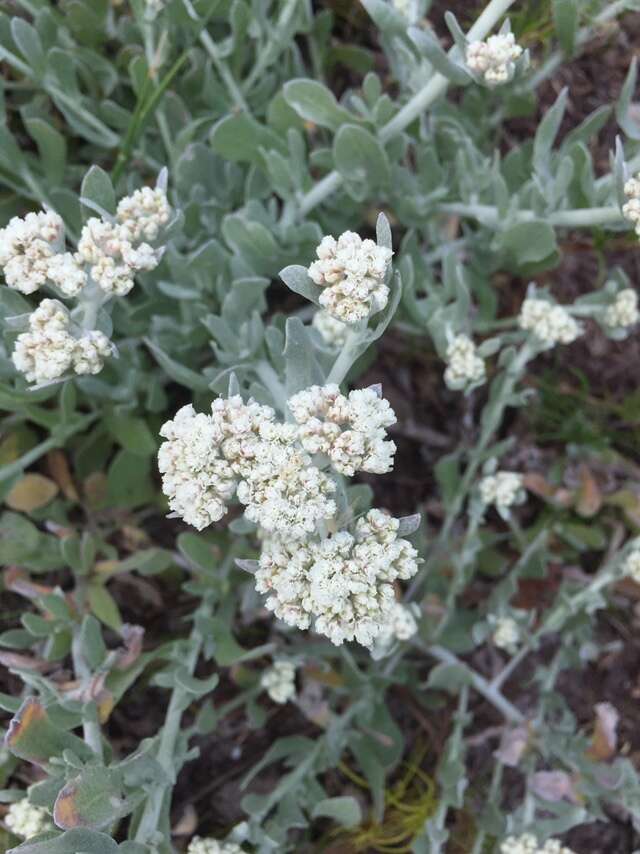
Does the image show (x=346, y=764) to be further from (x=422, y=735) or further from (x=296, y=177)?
(x=296, y=177)

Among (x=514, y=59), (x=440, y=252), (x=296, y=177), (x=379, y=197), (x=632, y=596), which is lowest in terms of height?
(x=632, y=596)

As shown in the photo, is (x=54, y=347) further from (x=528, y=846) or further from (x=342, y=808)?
(x=528, y=846)

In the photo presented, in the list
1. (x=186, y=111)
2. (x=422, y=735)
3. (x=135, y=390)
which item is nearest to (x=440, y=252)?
(x=186, y=111)

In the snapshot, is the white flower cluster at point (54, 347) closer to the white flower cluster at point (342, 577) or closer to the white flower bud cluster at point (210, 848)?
the white flower cluster at point (342, 577)

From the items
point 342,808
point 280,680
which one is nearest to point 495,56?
point 280,680

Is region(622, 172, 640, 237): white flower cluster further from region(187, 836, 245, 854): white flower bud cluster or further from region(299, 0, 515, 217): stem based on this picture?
region(187, 836, 245, 854): white flower bud cluster
